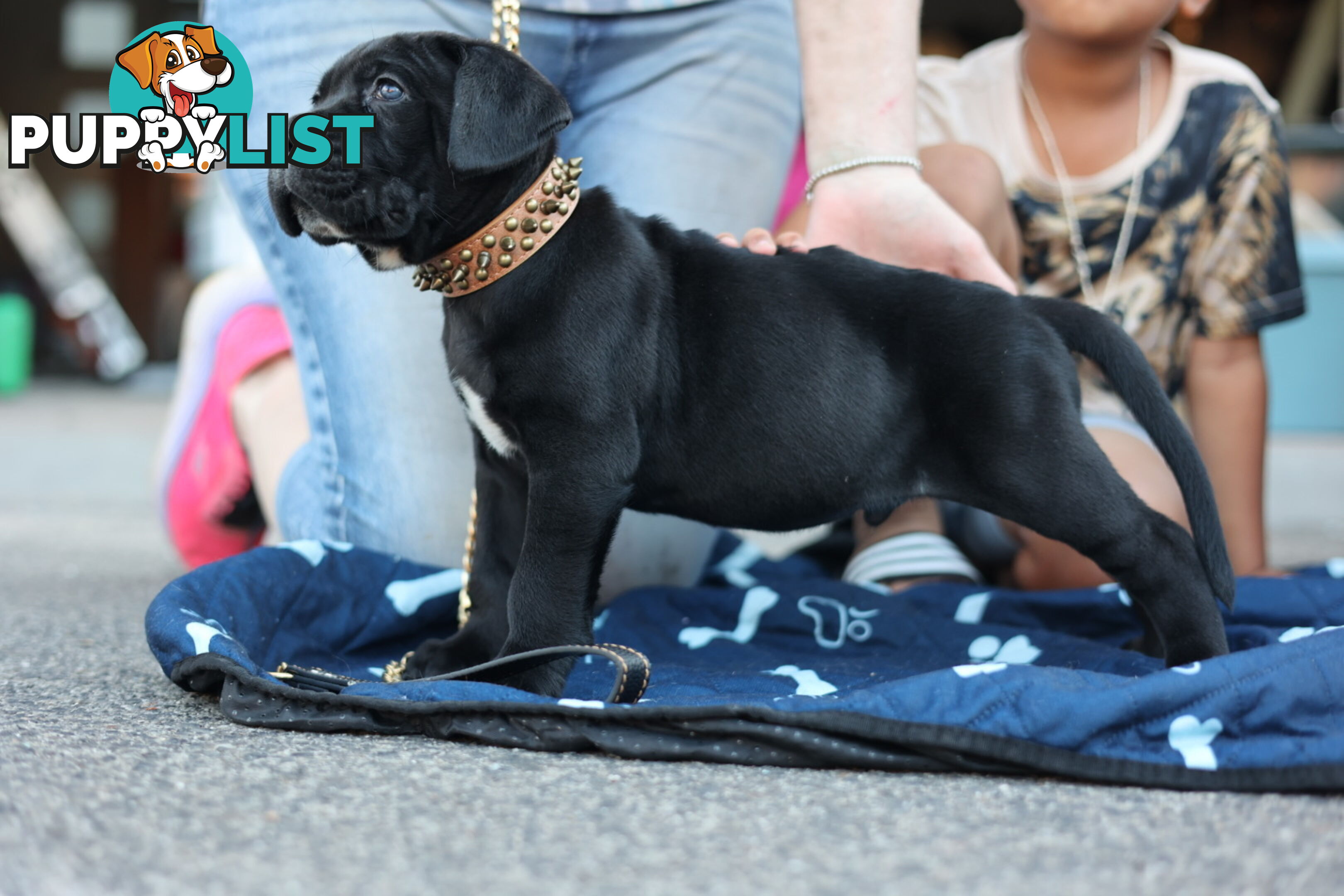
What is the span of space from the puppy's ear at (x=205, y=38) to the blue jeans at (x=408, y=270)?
24 mm

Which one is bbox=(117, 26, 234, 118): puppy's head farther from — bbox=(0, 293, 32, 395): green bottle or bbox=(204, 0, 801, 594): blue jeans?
bbox=(0, 293, 32, 395): green bottle

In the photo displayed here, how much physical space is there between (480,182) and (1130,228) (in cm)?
125

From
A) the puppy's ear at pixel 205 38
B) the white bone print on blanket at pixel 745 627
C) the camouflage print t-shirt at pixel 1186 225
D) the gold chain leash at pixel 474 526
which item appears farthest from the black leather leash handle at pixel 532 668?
the camouflage print t-shirt at pixel 1186 225

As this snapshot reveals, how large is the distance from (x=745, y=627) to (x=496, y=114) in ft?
2.56

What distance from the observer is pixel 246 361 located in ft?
7.48

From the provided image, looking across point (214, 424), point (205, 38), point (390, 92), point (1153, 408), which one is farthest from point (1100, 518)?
point (214, 424)

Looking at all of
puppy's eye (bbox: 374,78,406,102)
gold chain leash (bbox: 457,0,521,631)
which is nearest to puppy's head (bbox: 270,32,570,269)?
puppy's eye (bbox: 374,78,406,102)

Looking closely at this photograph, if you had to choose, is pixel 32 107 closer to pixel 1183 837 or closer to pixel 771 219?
pixel 771 219

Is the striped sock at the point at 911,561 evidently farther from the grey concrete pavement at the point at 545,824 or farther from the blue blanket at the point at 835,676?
the grey concrete pavement at the point at 545,824

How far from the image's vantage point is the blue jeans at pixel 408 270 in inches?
70.2

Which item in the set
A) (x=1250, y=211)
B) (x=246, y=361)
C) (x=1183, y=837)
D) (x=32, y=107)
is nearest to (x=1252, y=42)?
(x=1250, y=211)

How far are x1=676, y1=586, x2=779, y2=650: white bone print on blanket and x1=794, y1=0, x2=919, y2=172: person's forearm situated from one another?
1.90 ft

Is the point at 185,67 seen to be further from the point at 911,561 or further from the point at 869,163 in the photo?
the point at 911,561

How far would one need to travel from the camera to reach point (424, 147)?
125 cm
